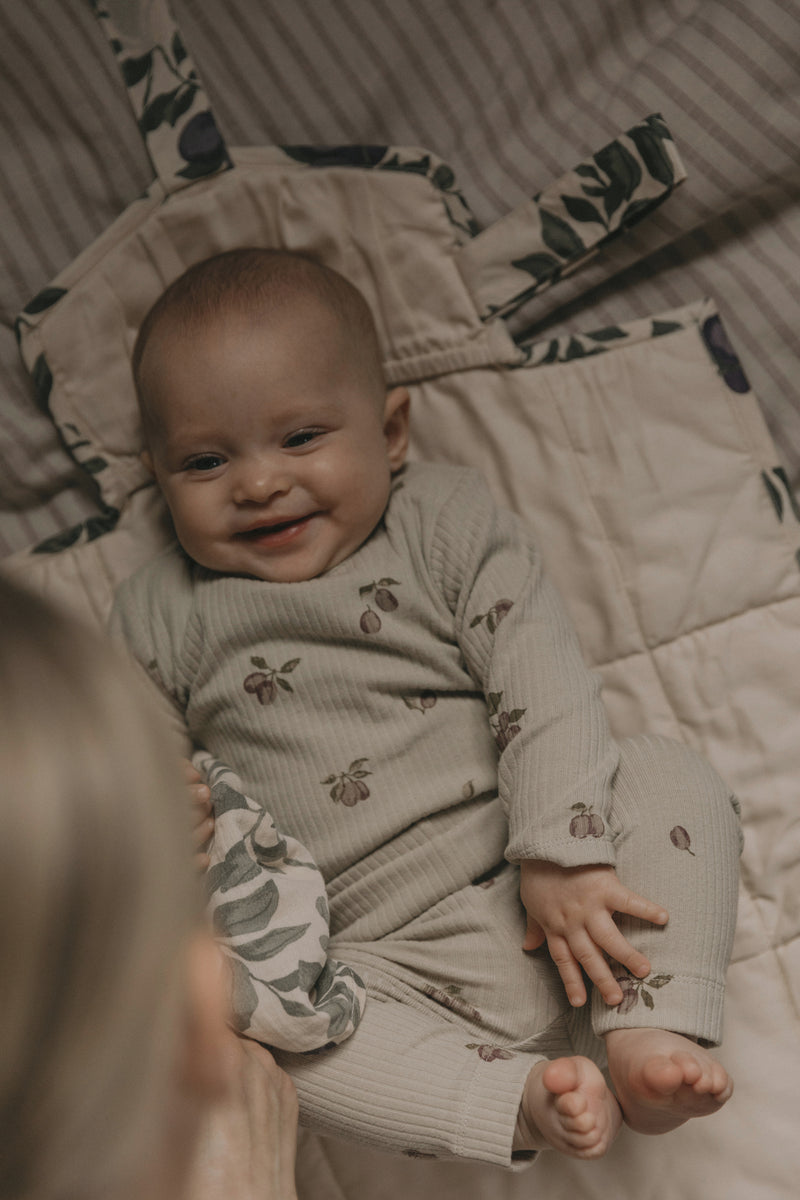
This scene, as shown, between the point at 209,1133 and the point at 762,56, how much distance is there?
1.11 meters

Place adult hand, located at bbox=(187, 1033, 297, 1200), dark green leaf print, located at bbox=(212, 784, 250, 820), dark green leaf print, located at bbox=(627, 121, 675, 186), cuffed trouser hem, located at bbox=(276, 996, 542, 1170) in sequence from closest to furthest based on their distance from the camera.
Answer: adult hand, located at bbox=(187, 1033, 297, 1200)
cuffed trouser hem, located at bbox=(276, 996, 542, 1170)
dark green leaf print, located at bbox=(212, 784, 250, 820)
dark green leaf print, located at bbox=(627, 121, 675, 186)

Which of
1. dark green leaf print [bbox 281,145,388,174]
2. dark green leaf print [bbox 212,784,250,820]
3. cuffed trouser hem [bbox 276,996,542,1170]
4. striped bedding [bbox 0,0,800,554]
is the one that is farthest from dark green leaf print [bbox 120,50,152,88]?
cuffed trouser hem [bbox 276,996,542,1170]

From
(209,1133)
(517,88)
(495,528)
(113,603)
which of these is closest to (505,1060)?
(209,1133)

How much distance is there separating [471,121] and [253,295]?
36 centimetres

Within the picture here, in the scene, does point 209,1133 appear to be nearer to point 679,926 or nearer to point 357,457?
point 679,926

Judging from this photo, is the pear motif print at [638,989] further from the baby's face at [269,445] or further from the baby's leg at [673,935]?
the baby's face at [269,445]

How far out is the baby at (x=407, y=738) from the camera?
82 cm

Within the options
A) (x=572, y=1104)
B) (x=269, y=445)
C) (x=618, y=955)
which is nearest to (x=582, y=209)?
(x=269, y=445)

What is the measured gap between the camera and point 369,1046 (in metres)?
0.84

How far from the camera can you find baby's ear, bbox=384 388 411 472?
1081 mm

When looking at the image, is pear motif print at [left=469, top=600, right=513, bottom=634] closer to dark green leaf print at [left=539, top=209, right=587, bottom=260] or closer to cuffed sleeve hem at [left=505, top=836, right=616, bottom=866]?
cuffed sleeve hem at [left=505, top=836, right=616, bottom=866]

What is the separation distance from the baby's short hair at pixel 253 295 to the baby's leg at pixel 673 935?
50cm

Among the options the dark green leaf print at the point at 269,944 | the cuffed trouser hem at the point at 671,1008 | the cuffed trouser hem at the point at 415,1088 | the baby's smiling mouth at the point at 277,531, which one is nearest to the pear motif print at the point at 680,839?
the cuffed trouser hem at the point at 671,1008

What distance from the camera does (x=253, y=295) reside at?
998mm
